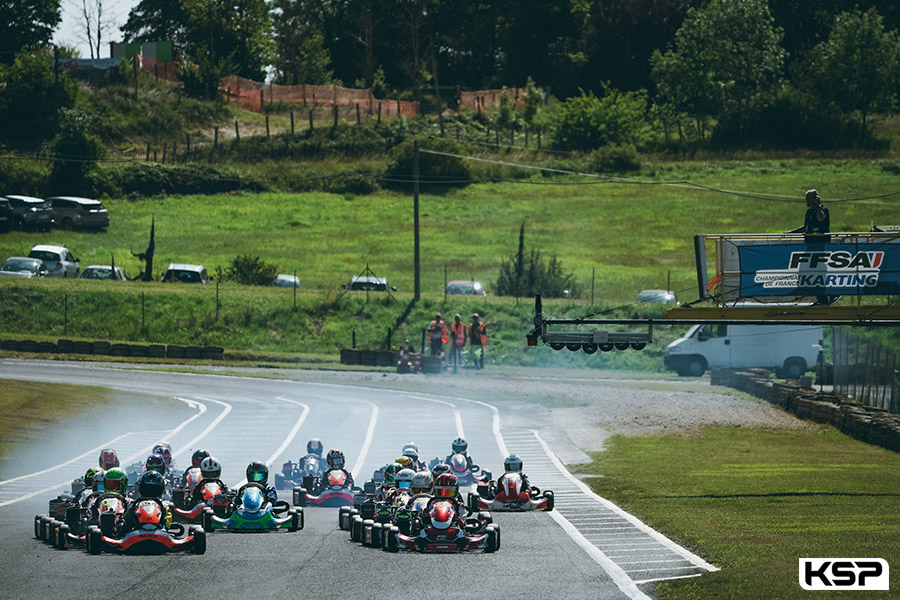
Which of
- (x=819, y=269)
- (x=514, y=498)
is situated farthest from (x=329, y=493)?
(x=819, y=269)

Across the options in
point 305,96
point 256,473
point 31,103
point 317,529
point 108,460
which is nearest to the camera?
point 317,529

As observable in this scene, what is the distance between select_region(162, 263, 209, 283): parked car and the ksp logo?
5464 centimetres

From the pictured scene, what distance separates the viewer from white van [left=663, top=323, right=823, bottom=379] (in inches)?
2071

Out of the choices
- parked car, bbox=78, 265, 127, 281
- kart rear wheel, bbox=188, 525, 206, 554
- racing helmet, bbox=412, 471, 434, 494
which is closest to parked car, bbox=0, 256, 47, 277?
parked car, bbox=78, 265, 127, 281

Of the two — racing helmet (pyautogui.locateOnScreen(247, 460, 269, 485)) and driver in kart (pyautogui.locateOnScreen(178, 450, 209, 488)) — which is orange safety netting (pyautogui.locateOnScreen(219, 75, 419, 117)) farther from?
racing helmet (pyautogui.locateOnScreen(247, 460, 269, 485))

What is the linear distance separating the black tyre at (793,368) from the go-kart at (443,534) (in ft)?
115

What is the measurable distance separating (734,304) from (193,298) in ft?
133

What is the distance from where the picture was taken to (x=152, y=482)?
21.0 metres

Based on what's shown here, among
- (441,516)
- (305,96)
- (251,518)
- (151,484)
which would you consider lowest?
(251,518)

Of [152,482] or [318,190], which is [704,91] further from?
[152,482]

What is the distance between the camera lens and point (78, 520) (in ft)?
68.4

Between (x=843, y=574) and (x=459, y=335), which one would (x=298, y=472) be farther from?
(x=459, y=335)

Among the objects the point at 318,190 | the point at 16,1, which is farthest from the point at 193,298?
the point at 16,1

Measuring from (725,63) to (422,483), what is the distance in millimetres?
101941
